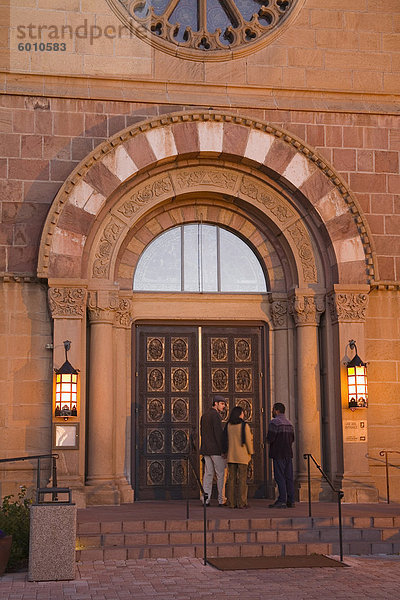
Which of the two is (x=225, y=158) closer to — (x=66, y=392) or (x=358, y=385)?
(x=358, y=385)

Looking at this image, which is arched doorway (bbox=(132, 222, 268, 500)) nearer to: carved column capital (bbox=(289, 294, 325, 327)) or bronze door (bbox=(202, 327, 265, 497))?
bronze door (bbox=(202, 327, 265, 497))

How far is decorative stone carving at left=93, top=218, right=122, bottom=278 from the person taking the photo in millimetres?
15422

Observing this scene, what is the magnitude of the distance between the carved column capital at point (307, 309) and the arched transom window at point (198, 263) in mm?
984

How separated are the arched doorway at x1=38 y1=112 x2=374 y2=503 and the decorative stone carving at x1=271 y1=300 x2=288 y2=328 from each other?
0.06 ft

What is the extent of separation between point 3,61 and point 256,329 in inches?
276

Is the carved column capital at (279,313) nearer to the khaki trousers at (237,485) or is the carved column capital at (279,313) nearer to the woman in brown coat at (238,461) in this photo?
the woman in brown coat at (238,461)

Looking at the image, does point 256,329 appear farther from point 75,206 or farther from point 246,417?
→ point 75,206

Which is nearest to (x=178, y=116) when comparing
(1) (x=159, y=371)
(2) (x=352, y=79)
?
(2) (x=352, y=79)

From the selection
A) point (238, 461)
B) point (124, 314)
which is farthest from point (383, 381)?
point (124, 314)

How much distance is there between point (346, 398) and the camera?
15141mm

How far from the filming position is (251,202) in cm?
1612

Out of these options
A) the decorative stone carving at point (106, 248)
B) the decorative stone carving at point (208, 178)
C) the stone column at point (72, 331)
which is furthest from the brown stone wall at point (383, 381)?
the stone column at point (72, 331)

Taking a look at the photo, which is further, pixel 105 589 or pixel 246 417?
pixel 246 417

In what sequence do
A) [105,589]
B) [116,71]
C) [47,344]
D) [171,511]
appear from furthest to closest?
[116,71]
[47,344]
[171,511]
[105,589]
